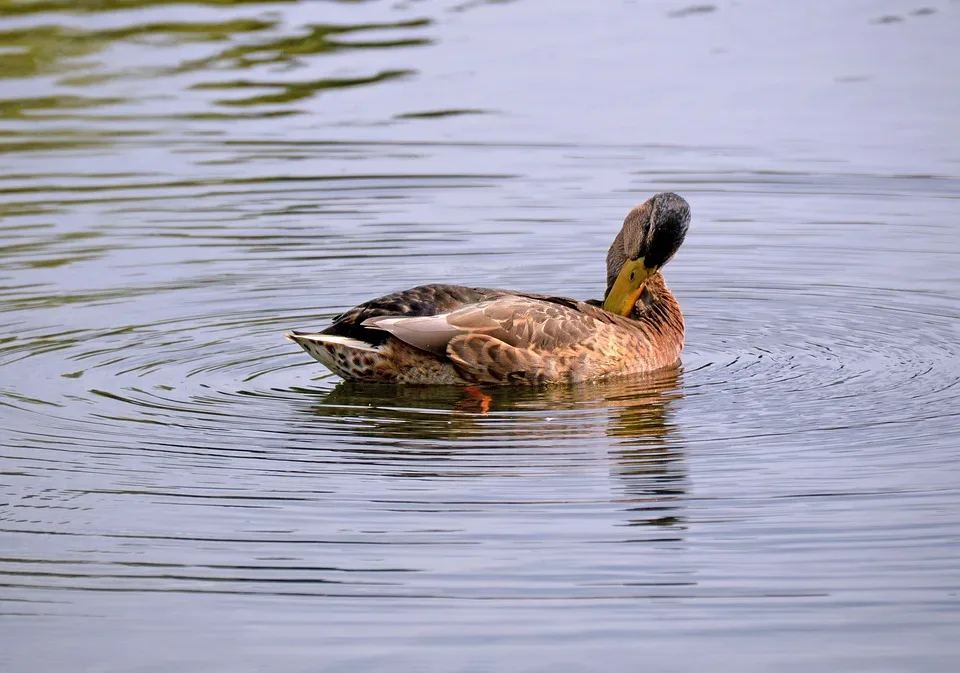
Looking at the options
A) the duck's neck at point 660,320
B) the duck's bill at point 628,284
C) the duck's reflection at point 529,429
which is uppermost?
the duck's bill at point 628,284

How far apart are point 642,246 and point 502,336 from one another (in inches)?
52.4

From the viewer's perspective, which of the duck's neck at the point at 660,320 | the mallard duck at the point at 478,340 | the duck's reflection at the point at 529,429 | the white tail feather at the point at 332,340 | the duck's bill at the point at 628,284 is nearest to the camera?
the duck's reflection at the point at 529,429

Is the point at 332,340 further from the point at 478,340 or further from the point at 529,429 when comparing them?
the point at 529,429

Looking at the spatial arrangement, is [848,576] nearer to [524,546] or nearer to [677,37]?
[524,546]

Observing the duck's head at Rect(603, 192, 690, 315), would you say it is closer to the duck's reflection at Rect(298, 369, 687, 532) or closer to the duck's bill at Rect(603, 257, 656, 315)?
the duck's bill at Rect(603, 257, 656, 315)

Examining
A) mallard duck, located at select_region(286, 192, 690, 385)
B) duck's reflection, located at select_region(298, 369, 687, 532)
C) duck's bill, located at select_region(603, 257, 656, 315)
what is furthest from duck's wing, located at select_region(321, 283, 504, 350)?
duck's bill, located at select_region(603, 257, 656, 315)

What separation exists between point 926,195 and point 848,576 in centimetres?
877

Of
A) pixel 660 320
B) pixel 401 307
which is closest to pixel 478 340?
pixel 401 307

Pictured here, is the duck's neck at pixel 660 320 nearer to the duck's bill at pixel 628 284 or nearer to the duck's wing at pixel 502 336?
the duck's bill at pixel 628 284

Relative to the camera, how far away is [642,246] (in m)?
11.1

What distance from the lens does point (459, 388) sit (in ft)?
34.0

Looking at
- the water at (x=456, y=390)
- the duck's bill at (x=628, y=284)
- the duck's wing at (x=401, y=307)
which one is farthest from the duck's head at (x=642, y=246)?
the duck's wing at (x=401, y=307)

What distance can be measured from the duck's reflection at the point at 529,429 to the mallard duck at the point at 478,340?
0.33 feet

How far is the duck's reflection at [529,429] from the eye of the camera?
8297mm
